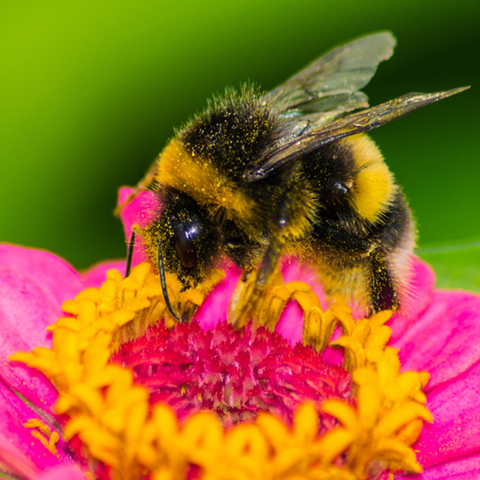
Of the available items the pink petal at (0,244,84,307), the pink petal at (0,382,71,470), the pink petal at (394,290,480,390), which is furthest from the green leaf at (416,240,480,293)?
the pink petal at (0,382,71,470)

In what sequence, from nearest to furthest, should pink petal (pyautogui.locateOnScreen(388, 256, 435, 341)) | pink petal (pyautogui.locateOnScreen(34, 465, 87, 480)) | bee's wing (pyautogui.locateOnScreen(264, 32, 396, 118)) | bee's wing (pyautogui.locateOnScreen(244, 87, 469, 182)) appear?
pink petal (pyautogui.locateOnScreen(34, 465, 87, 480)), bee's wing (pyautogui.locateOnScreen(244, 87, 469, 182)), pink petal (pyautogui.locateOnScreen(388, 256, 435, 341)), bee's wing (pyautogui.locateOnScreen(264, 32, 396, 118))

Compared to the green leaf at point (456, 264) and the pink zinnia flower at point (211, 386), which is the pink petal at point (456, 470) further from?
the green leaf at point (456, 264)

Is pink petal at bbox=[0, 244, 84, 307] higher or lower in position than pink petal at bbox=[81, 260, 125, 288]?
lower

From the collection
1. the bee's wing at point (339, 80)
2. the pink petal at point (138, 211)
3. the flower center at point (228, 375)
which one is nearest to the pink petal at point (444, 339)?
the flower center at point (228, 375)

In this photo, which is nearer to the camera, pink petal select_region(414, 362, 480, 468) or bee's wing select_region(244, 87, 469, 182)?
bee's wing select_region(244, 87, 469, 182)

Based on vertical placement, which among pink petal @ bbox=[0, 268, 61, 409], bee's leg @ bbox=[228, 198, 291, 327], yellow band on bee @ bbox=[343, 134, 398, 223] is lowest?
pink petal @ bbox=[0, 268, 61, 409]

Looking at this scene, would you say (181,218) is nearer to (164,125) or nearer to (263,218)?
(263,218)

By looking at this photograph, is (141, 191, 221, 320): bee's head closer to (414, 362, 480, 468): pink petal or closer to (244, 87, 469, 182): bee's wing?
(244, 87, 469, 182): bee's wing

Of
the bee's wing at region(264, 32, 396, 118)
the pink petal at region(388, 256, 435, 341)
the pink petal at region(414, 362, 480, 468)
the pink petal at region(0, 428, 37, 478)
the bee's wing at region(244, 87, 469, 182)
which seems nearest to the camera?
the pink petal at region(0, 428, 37, 478)
